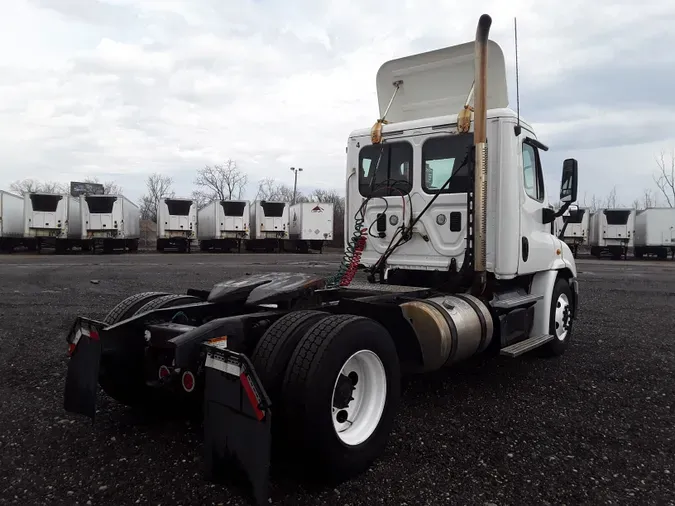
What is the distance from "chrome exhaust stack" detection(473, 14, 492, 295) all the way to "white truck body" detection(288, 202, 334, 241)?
2538cm

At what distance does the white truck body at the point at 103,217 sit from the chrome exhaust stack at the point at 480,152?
24.1 meters

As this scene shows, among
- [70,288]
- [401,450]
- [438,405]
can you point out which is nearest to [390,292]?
[438,405]

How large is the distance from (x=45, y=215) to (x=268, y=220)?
37.7 ft

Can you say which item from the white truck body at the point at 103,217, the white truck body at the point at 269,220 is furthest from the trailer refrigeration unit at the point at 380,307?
the white truck body at the point at 269,220

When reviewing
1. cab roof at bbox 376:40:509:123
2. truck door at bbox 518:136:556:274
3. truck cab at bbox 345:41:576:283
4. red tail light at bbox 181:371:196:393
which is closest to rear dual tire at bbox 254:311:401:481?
red tail light at bbox 181:371:196:393

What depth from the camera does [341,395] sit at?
3.13m

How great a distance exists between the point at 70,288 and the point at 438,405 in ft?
34.1

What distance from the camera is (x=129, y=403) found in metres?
3.88

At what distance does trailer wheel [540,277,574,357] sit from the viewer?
235 inches

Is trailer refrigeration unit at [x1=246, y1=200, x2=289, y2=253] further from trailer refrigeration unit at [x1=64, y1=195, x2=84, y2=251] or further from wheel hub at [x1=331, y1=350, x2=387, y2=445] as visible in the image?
wheel hub at [x1=331, y1=350, x2=387, y2=445]

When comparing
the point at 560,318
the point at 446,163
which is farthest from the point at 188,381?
the point at 560,318

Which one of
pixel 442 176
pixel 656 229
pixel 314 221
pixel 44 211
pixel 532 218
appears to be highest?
pixel 44 211

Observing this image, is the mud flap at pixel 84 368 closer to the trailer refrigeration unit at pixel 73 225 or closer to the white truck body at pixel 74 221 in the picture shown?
the trailer refrigeration unit at pixel 73 225

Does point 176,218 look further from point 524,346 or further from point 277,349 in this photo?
point 277,349
